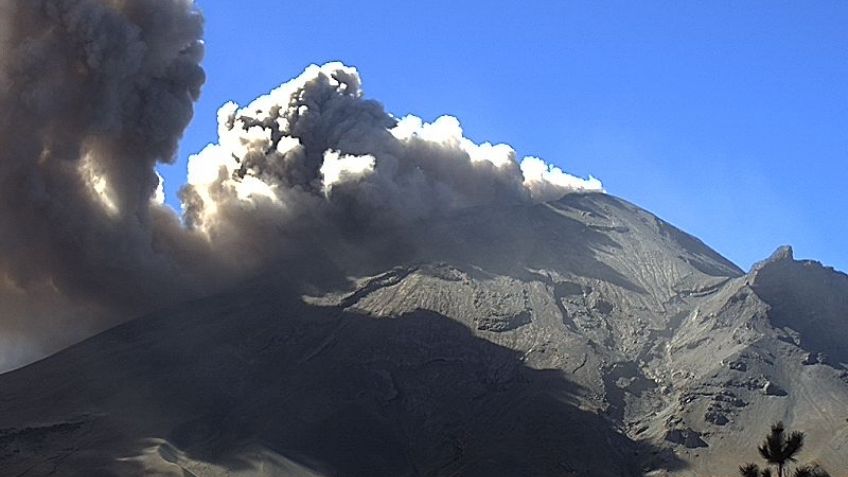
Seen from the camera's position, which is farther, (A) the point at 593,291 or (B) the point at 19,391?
(A) the point at 593,291

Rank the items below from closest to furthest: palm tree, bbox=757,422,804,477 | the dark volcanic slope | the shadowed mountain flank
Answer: palm tree, bbox=757,422,804,477 → the shadowed mountain flank → the dark volcanic slope

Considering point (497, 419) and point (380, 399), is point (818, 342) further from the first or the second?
point (380, 399)

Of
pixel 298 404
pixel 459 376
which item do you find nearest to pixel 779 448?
pixel 298 404

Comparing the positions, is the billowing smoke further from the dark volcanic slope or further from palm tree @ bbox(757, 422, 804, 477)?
palm tree @ bbox(757, 422, 804, 477)

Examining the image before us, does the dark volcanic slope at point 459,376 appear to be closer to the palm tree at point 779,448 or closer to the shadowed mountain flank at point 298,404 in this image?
the shadowed mountain flank at point 298,404

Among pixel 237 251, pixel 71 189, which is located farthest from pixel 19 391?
pixel 237 251

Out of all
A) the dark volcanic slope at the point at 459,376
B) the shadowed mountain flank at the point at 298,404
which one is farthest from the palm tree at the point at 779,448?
the shadowed mountain flank at the point at 298,404

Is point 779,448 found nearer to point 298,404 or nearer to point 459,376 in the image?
point 298,404

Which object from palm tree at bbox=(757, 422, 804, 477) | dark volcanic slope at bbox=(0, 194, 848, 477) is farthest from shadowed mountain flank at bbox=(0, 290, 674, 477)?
palm tree at bbox=(757, 422, 804, 477)

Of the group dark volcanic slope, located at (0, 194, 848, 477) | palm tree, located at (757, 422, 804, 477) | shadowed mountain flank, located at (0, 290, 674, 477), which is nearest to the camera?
palm tree, located at (757, 422, 804, 477)
